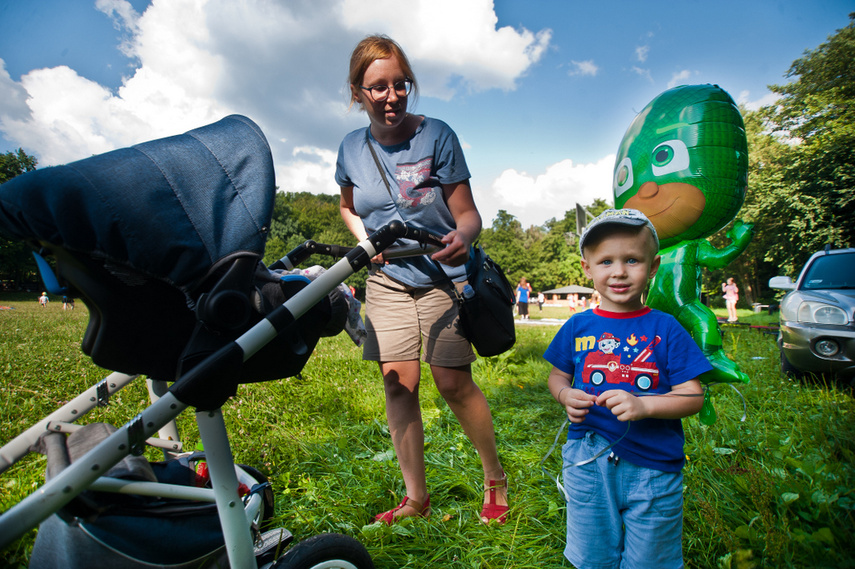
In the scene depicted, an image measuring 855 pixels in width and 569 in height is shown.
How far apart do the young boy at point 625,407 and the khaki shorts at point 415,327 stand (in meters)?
0.62

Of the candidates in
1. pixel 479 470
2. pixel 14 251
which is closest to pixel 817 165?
pixel 479 470

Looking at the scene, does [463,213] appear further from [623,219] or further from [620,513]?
[620,513]

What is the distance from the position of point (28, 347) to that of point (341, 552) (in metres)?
6.19

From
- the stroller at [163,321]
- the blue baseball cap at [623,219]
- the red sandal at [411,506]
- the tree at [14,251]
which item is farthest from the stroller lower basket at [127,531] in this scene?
the tree at [14,251]

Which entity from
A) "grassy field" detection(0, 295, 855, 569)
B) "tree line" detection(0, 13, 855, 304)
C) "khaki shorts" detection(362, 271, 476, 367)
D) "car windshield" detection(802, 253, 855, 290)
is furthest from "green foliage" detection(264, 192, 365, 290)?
"khaki shorts" detection(362, 271, 476, 367)

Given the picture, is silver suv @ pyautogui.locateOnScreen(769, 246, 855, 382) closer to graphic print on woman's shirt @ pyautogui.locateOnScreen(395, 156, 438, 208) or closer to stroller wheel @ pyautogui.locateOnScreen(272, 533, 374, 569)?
graphic print on woman's shirt @ pyautogui.locateOnScreen(395, 156, 438, 208)

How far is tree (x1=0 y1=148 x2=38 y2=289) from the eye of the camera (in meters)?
26.0

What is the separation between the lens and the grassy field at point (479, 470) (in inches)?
69.9

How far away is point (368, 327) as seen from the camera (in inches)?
88.1

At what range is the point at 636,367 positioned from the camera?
1.41m

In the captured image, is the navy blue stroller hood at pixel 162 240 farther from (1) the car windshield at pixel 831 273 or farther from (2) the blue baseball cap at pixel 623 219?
(1) the car windshield at pixel 831 273

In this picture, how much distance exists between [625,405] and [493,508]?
3.79ft

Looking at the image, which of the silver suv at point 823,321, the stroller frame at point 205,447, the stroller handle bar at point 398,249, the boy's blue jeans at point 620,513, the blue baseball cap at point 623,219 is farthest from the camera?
the silver suv at point 823,321

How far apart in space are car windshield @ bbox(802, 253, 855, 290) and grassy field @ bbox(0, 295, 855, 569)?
1126 millimetres
